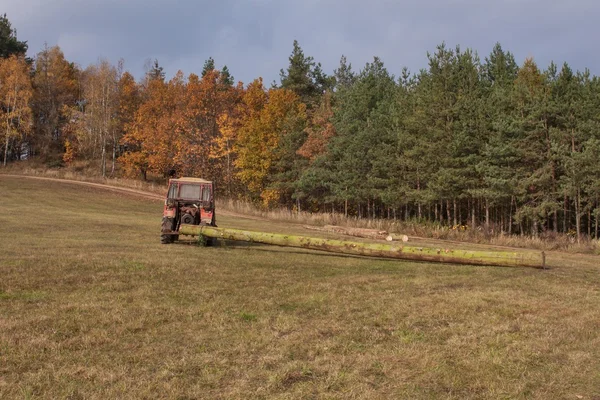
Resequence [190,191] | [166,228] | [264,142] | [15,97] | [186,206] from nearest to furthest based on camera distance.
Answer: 1. [166,228]
2. [186,206]
3. [190,191]
4. [264,142]
5. [15,97]

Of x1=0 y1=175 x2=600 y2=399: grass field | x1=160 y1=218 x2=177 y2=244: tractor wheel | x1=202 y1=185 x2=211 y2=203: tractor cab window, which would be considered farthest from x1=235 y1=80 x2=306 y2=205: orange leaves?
x1=0 y1=175 x2=600 y2=399: grass field

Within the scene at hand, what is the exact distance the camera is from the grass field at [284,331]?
4.40 metres

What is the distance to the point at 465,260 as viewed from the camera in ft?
43.2

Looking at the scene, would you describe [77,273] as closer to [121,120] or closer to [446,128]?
[446,128]

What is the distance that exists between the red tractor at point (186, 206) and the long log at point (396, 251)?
29.2 inches

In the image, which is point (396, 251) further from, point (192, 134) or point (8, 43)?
point (8, 43)

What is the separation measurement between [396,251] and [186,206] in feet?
26.3

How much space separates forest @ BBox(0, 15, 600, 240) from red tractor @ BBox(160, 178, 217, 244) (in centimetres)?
2047

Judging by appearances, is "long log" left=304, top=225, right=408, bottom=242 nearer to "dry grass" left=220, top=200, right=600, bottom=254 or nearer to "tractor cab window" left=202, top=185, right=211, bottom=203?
"dry grass" left=220, top=200, right=600, bottom=254

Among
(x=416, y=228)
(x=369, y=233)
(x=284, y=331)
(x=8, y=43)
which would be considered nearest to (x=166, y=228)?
(x=284, y=331)

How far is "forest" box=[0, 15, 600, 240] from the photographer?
102 feet

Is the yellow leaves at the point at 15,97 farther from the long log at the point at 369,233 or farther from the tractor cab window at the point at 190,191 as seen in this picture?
the tractor cab window at the point at 190,191

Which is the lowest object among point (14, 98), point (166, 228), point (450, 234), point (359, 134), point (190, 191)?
point (450, 234)

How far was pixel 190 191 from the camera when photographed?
17016 mm
